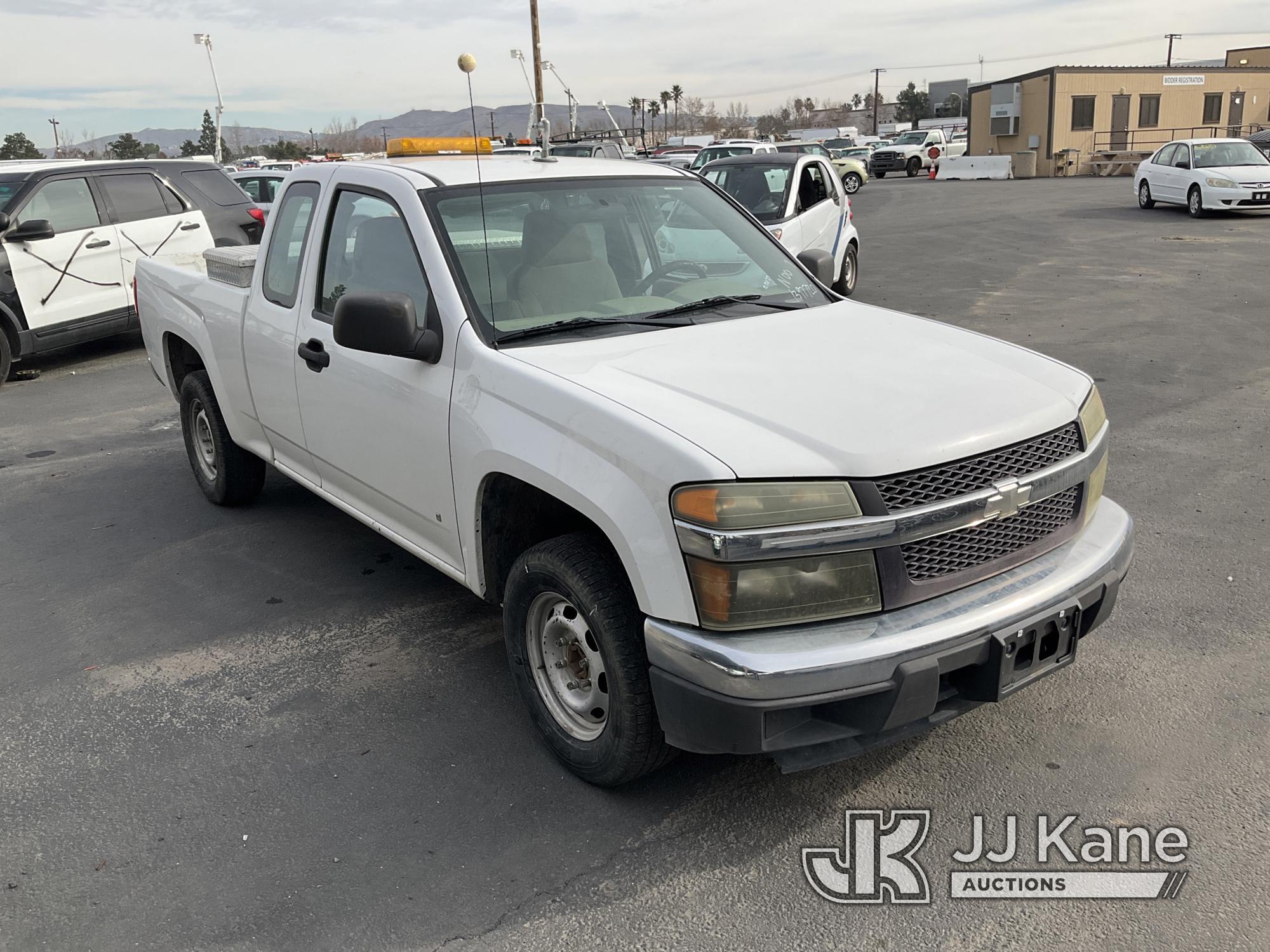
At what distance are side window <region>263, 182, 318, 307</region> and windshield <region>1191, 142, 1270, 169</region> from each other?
794 inches

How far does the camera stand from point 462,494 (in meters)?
3.43

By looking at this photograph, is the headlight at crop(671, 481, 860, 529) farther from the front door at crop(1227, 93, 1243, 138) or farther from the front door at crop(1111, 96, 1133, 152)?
the front door at crop(1227, 93, 1243, 138)

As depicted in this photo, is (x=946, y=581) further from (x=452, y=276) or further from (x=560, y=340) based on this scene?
(x=452, y=276)

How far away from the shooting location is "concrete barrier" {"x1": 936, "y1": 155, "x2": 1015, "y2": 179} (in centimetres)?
3766

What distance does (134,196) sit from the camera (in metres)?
10.7

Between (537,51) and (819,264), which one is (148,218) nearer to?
(537,51)

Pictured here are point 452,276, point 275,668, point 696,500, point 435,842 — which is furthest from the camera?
point 275,668

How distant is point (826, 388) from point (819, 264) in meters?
1.81

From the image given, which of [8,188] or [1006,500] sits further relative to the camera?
[8,188]

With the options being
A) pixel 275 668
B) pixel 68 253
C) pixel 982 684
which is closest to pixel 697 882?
pixel 982 684

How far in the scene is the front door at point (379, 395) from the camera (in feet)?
11.7

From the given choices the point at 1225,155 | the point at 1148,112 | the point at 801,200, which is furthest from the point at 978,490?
the point at 1148,112

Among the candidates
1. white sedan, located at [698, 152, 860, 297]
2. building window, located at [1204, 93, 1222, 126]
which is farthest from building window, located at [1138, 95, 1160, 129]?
white sedan, located at [698, 152, 860, 297]

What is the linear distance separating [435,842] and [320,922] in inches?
15.7
